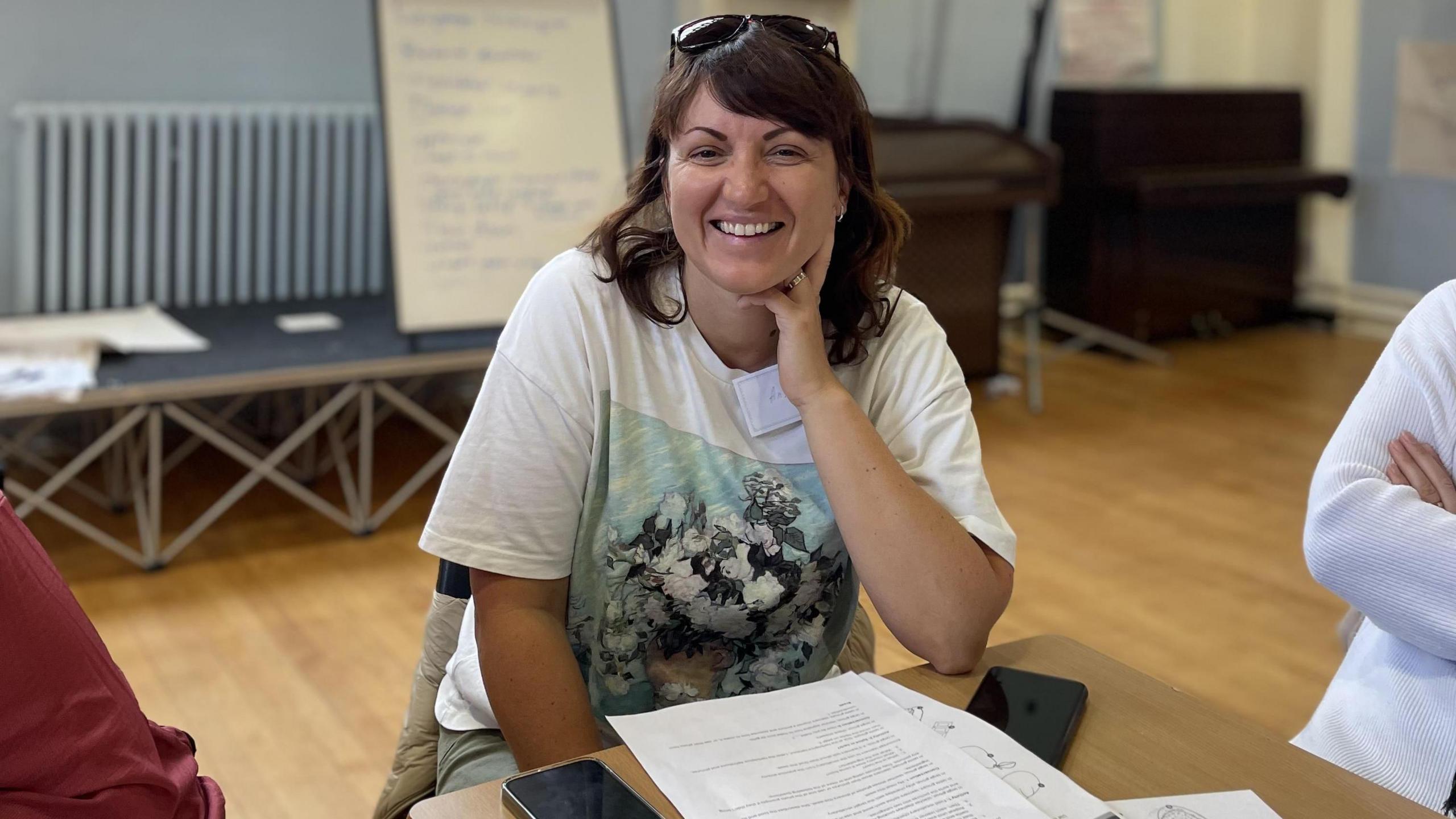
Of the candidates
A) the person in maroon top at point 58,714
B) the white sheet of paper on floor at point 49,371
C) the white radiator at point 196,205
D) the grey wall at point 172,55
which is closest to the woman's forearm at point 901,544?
the person in maroon top at point 58,714

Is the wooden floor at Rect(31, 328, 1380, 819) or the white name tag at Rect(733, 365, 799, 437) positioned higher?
the white name tag at Rect(733, 365, 799, 437)

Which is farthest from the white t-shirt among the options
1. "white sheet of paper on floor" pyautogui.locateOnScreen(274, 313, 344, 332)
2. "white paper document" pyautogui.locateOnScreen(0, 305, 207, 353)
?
"white sheet of paper on floor" pyautogui.locateOnScreen(274, 313, 344, 332)

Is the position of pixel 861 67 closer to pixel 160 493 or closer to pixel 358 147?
pixel 358 147

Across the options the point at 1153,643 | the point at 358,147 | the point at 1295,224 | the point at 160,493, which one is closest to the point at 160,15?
the point at 358,147

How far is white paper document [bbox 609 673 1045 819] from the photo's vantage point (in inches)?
37.8

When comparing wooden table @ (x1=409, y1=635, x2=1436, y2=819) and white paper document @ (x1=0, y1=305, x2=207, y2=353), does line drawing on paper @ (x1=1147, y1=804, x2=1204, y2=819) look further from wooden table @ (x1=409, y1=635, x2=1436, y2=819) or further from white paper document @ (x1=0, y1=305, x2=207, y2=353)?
white paper document @ (x1=0, y1=305, x2=207, y2=353)

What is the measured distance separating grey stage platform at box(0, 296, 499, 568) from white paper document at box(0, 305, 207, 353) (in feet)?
0.19

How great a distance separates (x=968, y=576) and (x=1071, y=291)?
4.91 metres

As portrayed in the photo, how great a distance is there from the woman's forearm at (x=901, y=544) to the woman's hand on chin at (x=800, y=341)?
37mm

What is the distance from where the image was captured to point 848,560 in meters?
1.42

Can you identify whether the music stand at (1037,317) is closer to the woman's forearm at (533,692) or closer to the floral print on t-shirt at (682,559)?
the floral print on t-shirt at (682,559)

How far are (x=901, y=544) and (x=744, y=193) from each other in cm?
37

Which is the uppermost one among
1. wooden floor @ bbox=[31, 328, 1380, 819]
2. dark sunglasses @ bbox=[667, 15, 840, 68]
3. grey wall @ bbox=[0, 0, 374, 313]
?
grey wall @ bbox=[0, 0, 374, 313]

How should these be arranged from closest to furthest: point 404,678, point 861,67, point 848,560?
1. point 848,560
2. point 404,678
3. point 861,67
